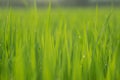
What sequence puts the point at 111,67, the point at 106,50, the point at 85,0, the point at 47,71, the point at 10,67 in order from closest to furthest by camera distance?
the point at 47,71 → the point at 111,67 → the point at 10,67 → the point at 106,50 → the point at 85,0

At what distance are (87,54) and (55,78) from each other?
0.17 metres

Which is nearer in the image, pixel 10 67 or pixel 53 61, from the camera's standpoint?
pixel 53 61

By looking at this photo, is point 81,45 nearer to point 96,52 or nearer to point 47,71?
point 96,52

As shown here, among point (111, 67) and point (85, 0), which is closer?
point (111, 67)

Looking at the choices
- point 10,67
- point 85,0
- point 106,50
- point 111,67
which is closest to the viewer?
point 111,67

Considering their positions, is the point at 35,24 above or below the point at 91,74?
above

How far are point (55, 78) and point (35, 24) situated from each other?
0.35 metres

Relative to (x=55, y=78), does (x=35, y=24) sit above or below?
above

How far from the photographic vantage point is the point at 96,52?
0.84 m

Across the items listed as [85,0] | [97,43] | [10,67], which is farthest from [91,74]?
[85,0]

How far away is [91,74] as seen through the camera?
0.75 metres

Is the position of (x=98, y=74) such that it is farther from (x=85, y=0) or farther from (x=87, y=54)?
(x=85, y=0)

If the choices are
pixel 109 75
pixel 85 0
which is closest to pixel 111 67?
pixel 109 75

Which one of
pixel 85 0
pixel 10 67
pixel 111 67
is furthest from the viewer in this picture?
pixel 85 0
